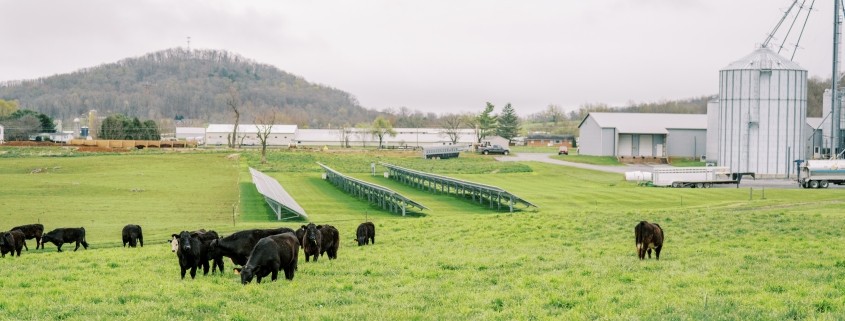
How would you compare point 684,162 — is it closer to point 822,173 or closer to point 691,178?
point 691,178

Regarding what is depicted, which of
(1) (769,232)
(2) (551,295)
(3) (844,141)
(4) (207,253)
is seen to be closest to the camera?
(2) (551,295)

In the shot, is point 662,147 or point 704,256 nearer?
point 704,256

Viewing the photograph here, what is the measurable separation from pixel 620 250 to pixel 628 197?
21.6 meters

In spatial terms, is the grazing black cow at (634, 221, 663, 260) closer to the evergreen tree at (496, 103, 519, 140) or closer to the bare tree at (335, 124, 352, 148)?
the bare tree at (335, 124, 352, 148)

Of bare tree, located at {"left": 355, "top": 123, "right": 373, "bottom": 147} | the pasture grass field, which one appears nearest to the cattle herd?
the pasture grass field

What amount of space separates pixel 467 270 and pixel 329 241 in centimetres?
393

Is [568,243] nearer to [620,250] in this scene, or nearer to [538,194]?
[620,250]

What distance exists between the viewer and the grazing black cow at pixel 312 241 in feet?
46.8

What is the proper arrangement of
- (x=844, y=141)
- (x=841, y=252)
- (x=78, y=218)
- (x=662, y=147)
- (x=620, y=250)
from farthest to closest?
(x=662, y=147) < (x=844, y=141) < (x=78, y=218) < (x=620, y=250) < (x=841, y=252)

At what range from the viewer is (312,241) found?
47.4 feet

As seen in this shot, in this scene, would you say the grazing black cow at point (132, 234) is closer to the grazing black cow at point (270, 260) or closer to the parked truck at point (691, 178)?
the grazing black cow at point (270, 260)

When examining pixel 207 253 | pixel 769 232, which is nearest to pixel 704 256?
pixel 769 232

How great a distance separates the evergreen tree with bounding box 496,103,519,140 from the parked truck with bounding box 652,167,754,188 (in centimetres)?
9211

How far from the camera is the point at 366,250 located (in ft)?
56.3
